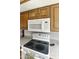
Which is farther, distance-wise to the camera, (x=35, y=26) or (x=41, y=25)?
(x=35, y=26)

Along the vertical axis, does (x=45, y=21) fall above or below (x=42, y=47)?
above

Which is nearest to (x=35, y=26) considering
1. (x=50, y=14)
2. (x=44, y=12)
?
(x=44, y=12)

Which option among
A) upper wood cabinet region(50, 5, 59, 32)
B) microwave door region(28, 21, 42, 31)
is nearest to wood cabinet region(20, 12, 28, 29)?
microwave door region(28, 21, 42, 31)

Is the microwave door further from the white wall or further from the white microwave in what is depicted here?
the white wall

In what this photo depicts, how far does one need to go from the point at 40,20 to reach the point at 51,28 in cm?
29

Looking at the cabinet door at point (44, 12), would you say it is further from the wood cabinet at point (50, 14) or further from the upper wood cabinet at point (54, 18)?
the upper wood cabinet at point (54, 18)

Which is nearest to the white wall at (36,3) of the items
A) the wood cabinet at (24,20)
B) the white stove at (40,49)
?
the wood cabinet at (24,20)

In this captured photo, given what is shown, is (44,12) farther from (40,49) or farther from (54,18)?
(40,49)

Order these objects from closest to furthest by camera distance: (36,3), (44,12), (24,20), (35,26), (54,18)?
(54,18) < (44,12) < (36,3) < (35,26) < (24,20)
